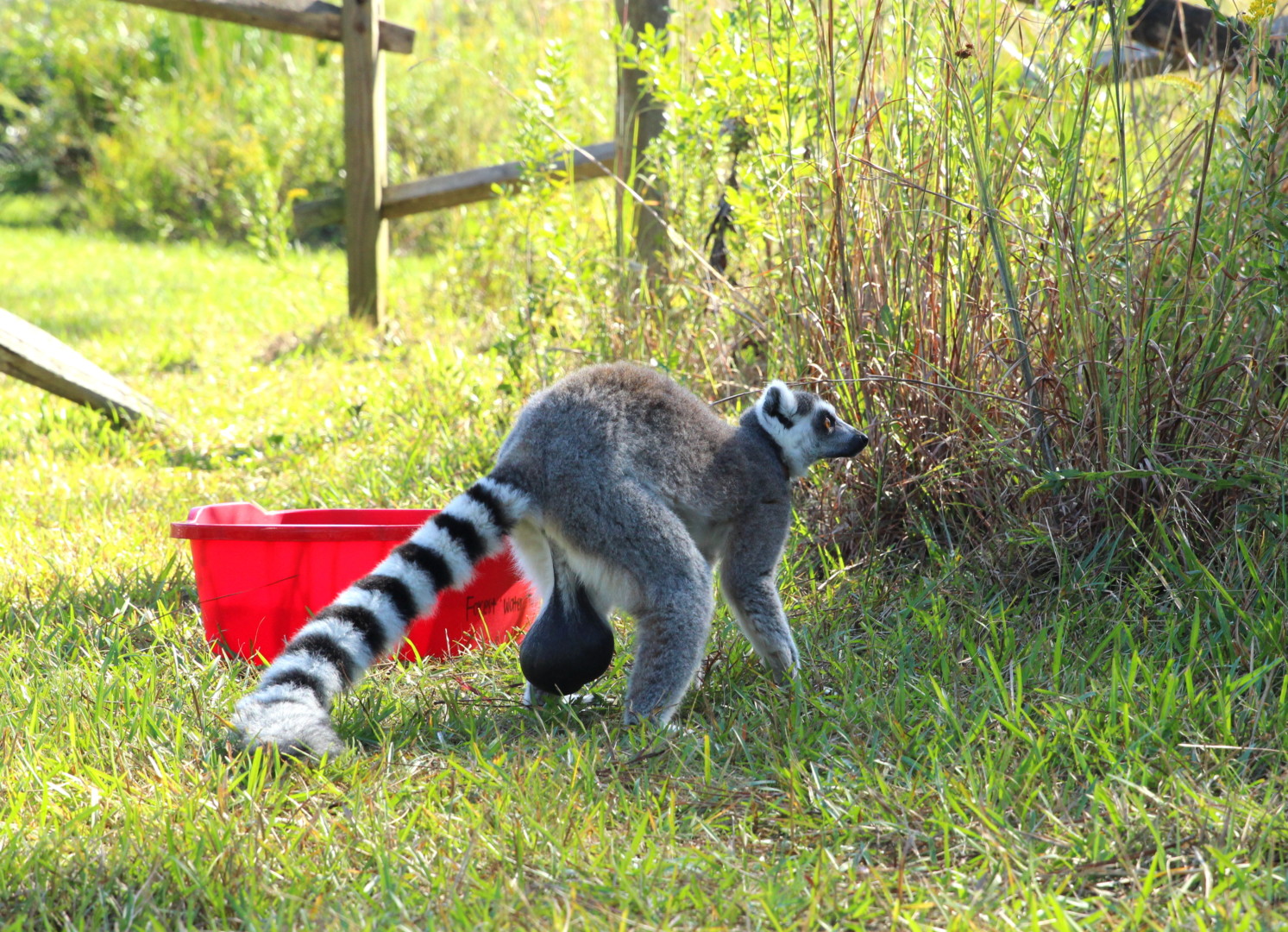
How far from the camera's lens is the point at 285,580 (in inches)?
116

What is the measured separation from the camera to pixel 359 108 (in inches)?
258

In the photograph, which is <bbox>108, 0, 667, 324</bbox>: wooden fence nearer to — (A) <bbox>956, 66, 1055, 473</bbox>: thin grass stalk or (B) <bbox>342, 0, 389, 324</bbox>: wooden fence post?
(B) <bbox>342, 0, 389, 324</bbox>: wooden fence post

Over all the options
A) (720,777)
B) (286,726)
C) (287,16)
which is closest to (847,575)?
(720,777)

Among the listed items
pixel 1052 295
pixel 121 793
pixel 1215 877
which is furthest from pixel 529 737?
pixel 1052 295

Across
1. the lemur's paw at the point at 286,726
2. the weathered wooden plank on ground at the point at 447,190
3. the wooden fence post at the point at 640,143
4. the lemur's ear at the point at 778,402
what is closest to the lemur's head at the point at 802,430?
the lemur's ear at the point at 778,402

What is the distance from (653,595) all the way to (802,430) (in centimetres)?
72

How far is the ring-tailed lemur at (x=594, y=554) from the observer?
2.33m

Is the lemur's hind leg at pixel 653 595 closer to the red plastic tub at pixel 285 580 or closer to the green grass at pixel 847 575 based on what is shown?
the green grass at pixel 847 575

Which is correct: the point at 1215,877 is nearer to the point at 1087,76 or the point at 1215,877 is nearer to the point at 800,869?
the point at 800,869

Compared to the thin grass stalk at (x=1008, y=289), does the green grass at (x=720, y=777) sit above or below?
below

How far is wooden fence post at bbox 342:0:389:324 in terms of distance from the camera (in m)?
6.41

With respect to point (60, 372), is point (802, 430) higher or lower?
higher

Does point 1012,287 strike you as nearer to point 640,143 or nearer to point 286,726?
point 286,726

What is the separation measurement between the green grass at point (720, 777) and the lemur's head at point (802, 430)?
1.50ft
